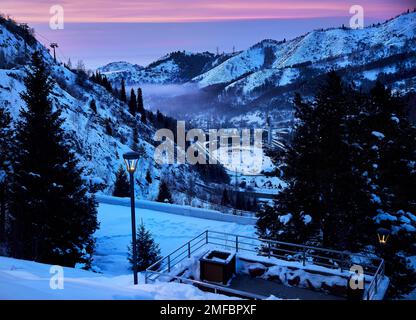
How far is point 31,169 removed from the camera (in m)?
13.7

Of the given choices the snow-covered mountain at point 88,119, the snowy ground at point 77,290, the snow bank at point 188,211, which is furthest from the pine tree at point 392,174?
the snow-covered mountain at point 88,119

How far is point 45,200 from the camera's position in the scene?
13445 mm

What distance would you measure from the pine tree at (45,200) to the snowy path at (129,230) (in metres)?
1.12

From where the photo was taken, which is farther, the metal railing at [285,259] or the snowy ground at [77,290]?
the metal railing at [285,259]

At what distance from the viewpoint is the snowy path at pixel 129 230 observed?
14406mm

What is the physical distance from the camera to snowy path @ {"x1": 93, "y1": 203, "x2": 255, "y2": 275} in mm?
14406

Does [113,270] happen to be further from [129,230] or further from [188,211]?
[188,211]

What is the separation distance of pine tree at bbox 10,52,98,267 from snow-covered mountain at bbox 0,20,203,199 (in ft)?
51.9

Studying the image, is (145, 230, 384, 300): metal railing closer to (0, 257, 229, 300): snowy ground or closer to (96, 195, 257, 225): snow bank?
(0, 257, 229, 300): snowy ground

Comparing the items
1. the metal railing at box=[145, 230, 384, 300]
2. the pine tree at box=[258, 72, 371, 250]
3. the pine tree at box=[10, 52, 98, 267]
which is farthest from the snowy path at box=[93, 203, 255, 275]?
the pine tree at box=[258, 72, 371, 250]

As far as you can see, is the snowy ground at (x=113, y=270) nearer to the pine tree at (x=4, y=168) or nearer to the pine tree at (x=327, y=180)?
the pine tree at (x=4, y=168)

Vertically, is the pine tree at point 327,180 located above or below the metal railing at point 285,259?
above

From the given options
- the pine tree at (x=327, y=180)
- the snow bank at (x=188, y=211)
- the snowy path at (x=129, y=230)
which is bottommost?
the snowy path at (x=129, y=230)
